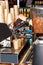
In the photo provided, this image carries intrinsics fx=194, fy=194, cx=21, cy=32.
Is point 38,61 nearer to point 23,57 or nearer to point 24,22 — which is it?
point 23,57

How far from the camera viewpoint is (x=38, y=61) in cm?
103

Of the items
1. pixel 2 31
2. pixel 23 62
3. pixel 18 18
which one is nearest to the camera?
pixel 2 31

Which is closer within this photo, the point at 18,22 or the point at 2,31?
the point at 2,31

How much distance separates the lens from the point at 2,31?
37.0 inches

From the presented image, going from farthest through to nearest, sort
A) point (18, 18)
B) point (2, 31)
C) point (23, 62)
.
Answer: point (18, 18)
point (23, 62)
point (2, 31)

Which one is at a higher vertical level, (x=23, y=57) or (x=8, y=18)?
(x=8, y=18)

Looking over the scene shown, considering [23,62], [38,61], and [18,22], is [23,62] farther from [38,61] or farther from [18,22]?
[18,22]

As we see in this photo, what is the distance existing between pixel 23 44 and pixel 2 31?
0.35 metres

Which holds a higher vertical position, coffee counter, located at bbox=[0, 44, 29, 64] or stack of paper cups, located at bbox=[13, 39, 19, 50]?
stack of paper cups, located at bbox=[13, 39, 19, 50]

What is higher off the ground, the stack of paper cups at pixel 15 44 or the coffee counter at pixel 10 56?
the stack of paper cups at pixel 15 44

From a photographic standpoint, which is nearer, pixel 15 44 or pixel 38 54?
pixel 38 54

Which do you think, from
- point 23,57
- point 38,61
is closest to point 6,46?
point 23,57

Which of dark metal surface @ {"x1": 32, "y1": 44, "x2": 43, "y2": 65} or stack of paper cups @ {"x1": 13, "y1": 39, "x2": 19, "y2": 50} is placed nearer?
dark metal surface @ {"x1": 32, "y1": 44, "x2": 43, "y2": 65}

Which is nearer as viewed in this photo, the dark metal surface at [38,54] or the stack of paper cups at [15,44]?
the dark metal surface at [38,54]
